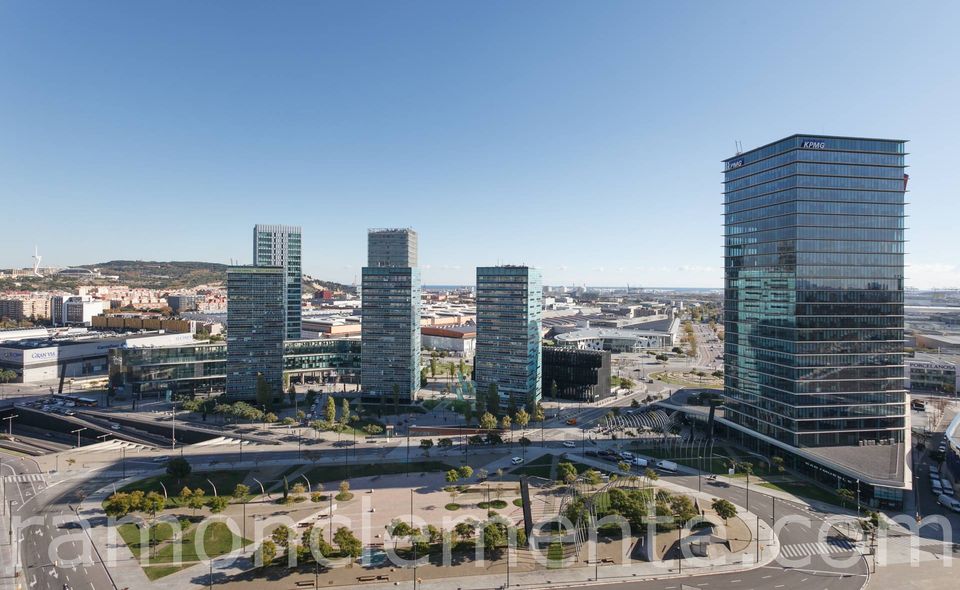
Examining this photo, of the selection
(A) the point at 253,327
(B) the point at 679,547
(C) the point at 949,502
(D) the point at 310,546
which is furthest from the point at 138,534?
(C) the point at 949,502

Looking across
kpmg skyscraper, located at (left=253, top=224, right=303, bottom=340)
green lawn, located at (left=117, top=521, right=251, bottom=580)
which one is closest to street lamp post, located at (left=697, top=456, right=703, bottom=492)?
green lawn, located at (left=117, top=521, right=251, bottom=580)

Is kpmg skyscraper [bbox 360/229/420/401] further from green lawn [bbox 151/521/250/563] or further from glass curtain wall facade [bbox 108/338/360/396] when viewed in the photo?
green lawn [bbox 151/521/250/563]

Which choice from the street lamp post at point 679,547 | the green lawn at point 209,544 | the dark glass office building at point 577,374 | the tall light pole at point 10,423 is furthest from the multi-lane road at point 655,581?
the dark glass office building at point 577,374

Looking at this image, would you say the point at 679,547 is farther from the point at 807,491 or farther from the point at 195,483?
the point at 195,483

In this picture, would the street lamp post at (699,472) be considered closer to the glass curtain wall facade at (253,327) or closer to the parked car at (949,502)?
the parked car at (949,502)

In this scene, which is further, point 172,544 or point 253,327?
point 253,327

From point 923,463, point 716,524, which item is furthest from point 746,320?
point 716,524
